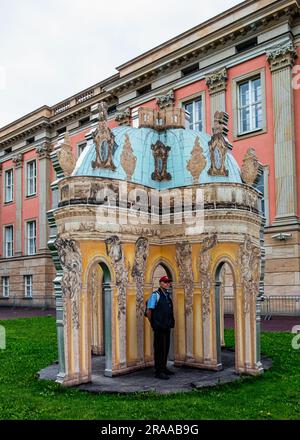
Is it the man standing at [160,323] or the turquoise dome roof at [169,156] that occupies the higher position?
the turquoise dome roof at [169,156]

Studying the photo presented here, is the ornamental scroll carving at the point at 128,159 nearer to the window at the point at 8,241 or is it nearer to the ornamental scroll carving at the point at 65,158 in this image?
the ornamental scroll carving at the point at 65,158

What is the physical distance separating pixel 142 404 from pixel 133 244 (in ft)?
13.2

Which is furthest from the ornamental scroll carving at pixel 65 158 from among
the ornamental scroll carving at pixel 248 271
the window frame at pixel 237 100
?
the window frame at pixel 237 100

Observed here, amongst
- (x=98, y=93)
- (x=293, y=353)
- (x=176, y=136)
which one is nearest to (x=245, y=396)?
(x=293, y=353)

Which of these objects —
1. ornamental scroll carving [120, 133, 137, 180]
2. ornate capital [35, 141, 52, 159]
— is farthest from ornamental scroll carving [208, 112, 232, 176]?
ornate capital [35, 141, 52, 159]

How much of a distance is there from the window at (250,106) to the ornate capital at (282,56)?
1.46 meters

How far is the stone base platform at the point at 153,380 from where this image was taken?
935 centimetres

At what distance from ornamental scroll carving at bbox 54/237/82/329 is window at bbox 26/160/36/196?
33757mm

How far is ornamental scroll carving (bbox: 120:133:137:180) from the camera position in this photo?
11.5 m

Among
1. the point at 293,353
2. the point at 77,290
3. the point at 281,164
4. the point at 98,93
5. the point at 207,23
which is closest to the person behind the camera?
the point at 77,290

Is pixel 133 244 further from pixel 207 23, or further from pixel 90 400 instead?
pixel 207 23

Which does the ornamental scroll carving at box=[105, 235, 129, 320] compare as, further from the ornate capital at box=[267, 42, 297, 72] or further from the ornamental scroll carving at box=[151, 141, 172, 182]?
the ornate capital at box=[267, 42, 297, 72]

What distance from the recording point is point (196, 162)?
11719 millimetres
